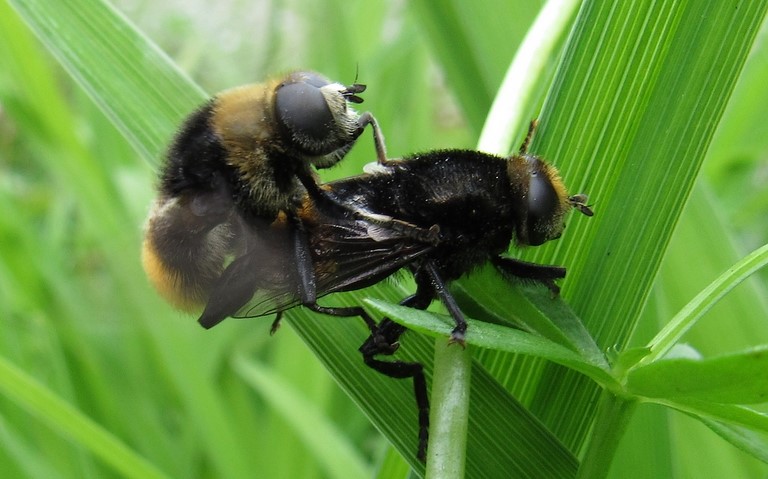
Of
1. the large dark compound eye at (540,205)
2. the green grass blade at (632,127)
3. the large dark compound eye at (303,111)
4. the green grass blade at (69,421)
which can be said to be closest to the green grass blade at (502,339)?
the green grass blade at (632,127)

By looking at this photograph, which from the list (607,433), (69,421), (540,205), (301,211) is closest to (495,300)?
(540,205)

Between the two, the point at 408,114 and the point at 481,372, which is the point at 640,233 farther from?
the point at 408,114

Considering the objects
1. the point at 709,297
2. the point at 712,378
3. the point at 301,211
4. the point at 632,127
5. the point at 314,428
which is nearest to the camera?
the point at 712,378

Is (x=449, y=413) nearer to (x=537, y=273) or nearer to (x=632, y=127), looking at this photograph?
(x=537, y=273)

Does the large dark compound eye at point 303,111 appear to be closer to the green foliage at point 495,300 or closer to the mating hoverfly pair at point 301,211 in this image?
the mating hoverfly pair at point 301,211

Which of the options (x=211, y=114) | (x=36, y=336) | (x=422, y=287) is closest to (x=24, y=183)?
(x=36, y=336)

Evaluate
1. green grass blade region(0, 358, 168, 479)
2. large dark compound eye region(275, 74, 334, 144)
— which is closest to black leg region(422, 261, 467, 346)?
large dark compound eye region(275, 74, 334, 144)

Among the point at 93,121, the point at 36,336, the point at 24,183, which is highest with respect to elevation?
the point at 93,121
